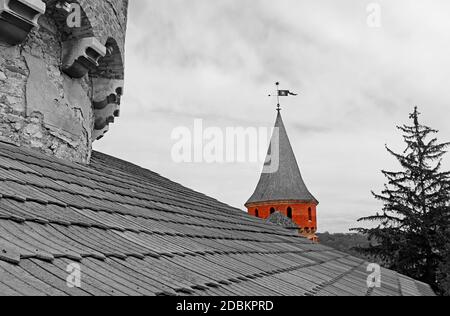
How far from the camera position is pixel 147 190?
5.30 metres

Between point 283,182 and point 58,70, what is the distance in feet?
94.0

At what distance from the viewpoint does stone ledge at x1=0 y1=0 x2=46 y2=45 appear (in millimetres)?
3703

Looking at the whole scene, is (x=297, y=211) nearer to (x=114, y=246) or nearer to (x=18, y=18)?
(x=18, y=18)

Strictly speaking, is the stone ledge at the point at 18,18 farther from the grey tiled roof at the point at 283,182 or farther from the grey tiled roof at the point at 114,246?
the grey tiled roof at the point at 283,182

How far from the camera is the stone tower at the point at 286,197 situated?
31109mm

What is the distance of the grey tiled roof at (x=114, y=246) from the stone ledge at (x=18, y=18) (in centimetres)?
96

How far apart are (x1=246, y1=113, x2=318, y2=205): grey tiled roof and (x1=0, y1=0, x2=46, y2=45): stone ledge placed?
2834 cm

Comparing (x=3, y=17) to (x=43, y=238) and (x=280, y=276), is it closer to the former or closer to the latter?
(x=43, y=238)

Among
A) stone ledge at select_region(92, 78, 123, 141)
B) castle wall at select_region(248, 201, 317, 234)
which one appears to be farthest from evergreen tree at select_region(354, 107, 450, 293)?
stone ledge at select_region(92, 78, 123, 141)

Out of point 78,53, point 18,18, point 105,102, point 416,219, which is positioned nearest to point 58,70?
point 78,53

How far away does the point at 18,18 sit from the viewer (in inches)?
148

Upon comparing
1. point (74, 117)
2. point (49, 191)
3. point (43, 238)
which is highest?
point (74, 117)
